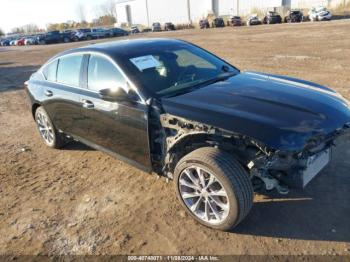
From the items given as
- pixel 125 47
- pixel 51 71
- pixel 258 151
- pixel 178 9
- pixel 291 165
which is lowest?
pixel 291 165

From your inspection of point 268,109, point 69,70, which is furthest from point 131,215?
point 69,70

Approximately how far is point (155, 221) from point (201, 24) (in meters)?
56.7

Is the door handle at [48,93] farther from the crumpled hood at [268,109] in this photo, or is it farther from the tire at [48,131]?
the crumpled hood at [268,109]

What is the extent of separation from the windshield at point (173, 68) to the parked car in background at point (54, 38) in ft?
172

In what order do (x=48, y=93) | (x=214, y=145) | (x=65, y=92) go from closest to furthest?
Result: (x=214, y=145), (x=65, y=92), (x=48, y=93)

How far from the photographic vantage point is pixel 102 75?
438 cm

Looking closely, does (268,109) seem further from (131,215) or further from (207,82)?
(131,215)

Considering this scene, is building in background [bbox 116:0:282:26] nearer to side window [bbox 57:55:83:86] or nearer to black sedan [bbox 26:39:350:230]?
side window [bbox 57:55:83:86]

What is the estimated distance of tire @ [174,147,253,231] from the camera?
321cm

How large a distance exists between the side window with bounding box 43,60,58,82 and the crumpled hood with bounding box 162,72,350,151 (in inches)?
97.9

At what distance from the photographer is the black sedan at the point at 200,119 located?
3.19 m

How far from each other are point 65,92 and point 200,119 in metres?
2.46

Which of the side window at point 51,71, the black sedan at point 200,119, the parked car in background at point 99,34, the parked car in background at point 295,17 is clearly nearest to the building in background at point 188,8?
the parked car in background at point 295,17

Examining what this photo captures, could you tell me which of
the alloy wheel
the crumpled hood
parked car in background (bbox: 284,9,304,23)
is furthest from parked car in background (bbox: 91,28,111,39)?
the alloy wheel
